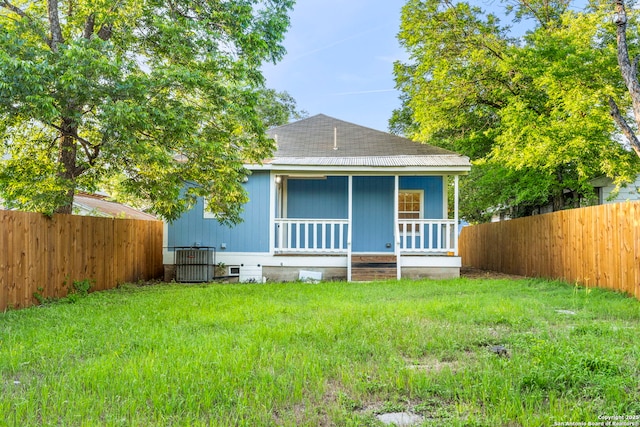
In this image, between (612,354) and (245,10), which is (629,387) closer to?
(612,354)

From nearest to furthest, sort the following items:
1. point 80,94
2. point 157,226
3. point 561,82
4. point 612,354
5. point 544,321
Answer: point 612,354 → point 544,321 → point 80,94 → point 561,82 → point 157,226

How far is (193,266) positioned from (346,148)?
5.49 m

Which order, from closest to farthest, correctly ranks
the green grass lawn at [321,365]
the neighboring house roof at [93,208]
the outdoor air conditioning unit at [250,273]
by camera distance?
the green grass lawn at [321,365]
the outdoor air conditioning unit at [250,273]
the neighboring house roof at [93,208]

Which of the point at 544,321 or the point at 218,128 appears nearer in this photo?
the point at 544,321

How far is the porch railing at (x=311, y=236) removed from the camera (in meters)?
10.8

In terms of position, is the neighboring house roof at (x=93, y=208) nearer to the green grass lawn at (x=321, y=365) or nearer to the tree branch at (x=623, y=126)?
the green grass lawn at (x=321, y=365)

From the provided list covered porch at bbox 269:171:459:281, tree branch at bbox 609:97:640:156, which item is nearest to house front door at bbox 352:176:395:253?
covered porch at bbox 269:171:459:281

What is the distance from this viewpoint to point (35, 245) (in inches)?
262

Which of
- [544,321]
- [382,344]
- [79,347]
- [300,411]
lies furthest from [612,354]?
[79,347]

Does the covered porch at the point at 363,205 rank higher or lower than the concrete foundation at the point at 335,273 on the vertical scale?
higher

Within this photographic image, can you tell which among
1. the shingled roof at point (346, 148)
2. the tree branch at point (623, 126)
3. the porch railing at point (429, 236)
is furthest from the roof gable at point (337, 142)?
the tree branch at point (623, 126)

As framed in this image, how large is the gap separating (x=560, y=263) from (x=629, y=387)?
6972 millimetres

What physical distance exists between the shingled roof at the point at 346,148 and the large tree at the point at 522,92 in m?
→ 1.53

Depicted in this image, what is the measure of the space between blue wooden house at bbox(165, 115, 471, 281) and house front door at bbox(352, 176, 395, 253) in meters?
0.03
